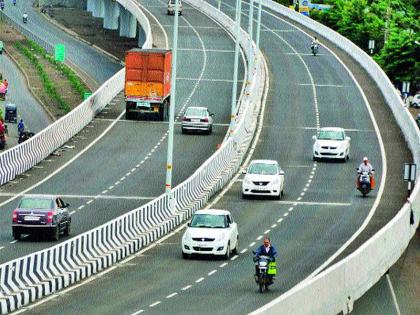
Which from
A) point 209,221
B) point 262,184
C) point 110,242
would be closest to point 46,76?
point 262,184

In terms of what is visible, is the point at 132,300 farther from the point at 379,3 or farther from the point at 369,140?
the point at 379,3

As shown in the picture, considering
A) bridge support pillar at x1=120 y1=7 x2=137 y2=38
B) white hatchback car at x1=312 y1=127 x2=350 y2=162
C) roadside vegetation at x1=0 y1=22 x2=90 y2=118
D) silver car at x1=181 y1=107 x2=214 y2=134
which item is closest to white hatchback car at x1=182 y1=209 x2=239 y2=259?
white hatchback car at x1=312 y1=127 x2=350 y2=162

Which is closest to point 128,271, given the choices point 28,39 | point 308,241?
point 308,241

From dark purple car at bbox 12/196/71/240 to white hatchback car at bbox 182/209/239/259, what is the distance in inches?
176

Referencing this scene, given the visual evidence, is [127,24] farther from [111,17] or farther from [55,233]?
[55,233]

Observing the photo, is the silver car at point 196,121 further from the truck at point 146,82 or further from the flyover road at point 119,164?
the truck at point 146,82

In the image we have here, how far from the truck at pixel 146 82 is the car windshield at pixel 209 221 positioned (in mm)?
36240

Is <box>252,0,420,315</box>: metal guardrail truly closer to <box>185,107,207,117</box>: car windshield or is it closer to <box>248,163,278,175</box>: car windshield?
<box>248,163,278,175</box>: car windshield

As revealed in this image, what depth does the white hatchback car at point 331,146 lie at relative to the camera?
237ft

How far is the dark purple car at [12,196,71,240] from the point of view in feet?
161

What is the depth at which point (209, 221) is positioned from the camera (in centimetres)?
4725

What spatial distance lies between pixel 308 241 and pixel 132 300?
43.6 ft

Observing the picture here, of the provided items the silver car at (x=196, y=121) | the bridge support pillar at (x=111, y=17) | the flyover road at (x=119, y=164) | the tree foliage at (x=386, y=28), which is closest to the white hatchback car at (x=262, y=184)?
the flyover road at (x=119, y=164)

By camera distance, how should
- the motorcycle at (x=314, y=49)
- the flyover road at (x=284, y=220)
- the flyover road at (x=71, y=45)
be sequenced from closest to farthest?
the flyover road at (x=284, y=220)
the motorcycle at (x=314, y=49)
the flyover road at (x=71, y=45)
